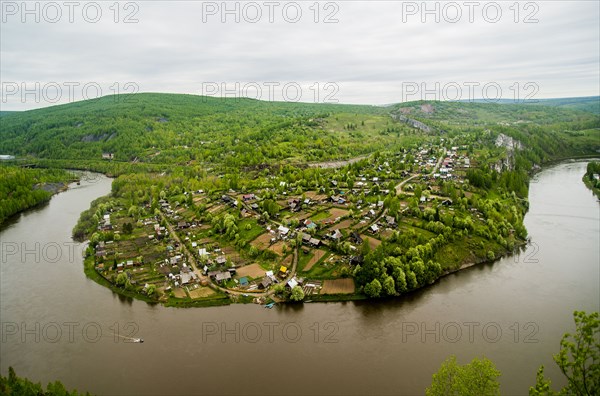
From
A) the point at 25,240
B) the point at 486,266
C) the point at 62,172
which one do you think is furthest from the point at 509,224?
the point at 62,172

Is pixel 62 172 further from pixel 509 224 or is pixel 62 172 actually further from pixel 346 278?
pixel 509 224

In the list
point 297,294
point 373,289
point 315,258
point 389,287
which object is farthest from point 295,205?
point 389,287

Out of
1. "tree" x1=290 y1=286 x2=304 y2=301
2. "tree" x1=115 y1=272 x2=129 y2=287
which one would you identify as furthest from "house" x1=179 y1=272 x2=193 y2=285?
"tree" x1=290 y1=286 x2=304 y2=301

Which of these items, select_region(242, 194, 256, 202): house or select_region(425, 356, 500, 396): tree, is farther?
select_region(242, 194, 256, 202): house

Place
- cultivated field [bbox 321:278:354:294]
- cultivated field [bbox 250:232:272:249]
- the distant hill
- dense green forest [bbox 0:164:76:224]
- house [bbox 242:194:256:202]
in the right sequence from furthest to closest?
the distant hill, dense green forest [bbox 0:164:76:224], house [bbox 242:194:256:202], cultivated field [bbox 250:232:272:249], cultivated field [bbox 321:278:354:294]

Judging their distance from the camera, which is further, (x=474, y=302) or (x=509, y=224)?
(x=509, y=224)

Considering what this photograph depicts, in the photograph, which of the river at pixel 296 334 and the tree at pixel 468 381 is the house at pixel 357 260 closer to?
the river at pixel 296 334

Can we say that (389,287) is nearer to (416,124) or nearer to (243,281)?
(243,281)

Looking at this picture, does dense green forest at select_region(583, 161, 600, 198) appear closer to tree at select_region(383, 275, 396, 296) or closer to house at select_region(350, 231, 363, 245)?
house at select_region(350, 231, 363, 245)
